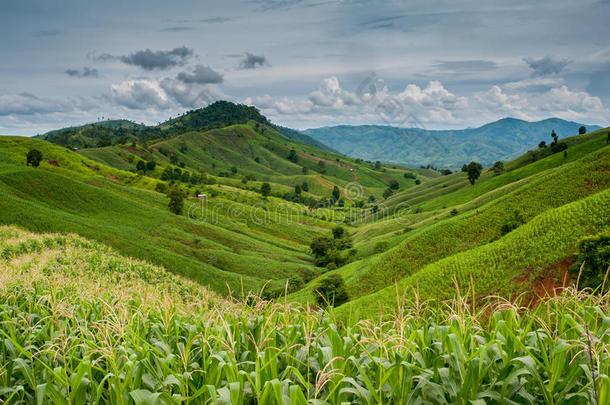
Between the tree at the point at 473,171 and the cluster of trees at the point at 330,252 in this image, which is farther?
the tree at the point at 473,171

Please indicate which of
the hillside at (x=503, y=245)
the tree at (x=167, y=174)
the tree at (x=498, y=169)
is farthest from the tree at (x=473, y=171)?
the tree at (x=167, y=174)

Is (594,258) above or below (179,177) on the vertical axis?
below

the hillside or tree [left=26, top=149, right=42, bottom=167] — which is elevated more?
tree [left=26, top=149, right=42, bottom=167]

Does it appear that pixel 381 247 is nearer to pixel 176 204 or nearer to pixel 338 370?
pixel 176 204

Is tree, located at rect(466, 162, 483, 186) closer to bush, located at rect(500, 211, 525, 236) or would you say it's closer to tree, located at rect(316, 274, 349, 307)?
bush, located at rect(500, 211, 525, 236)

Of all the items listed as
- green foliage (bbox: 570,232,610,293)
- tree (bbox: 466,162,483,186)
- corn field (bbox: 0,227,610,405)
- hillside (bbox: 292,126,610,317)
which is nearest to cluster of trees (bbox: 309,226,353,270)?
hillside (bbox: 292,126,610,317)

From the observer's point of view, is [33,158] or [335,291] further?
[33,158]

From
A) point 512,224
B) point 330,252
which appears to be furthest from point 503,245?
point 330,252

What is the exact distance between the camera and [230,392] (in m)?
4.38

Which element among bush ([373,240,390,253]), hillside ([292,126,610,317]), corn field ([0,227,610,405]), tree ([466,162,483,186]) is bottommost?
bush ([373,240,390,253])

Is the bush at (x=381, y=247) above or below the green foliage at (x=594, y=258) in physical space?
below

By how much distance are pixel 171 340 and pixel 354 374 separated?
3.78m

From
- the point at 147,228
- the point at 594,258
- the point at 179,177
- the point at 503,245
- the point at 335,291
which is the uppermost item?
the point at 179,177

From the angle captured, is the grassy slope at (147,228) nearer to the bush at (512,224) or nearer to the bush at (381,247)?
the bush at (381,247)
